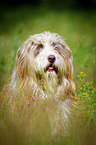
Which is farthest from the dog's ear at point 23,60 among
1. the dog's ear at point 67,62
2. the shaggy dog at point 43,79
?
the dog's ear at point 67,62

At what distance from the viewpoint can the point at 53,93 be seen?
363 cm

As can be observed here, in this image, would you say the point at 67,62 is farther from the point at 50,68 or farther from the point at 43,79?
the point at 43,79

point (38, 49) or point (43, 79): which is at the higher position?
point (38, 49)

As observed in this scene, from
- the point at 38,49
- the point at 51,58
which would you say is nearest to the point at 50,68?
the point at 51,58

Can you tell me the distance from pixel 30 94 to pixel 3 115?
21.3 inches

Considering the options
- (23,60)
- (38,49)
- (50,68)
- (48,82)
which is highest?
(38,49)

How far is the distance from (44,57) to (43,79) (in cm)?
35

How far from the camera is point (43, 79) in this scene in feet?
11.6

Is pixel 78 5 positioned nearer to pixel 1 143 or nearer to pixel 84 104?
pixel 84 104

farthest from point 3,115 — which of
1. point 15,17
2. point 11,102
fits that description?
point 15,17

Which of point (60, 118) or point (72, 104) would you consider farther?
point (72, 104)

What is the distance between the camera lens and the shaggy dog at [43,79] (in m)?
3.47

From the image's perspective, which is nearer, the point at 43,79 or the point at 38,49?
the point at 43,79

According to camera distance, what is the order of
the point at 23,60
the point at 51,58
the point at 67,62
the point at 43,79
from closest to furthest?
the point at 51,58 → the point at 43,79 → the point at 23,60 → the point at 67,62
